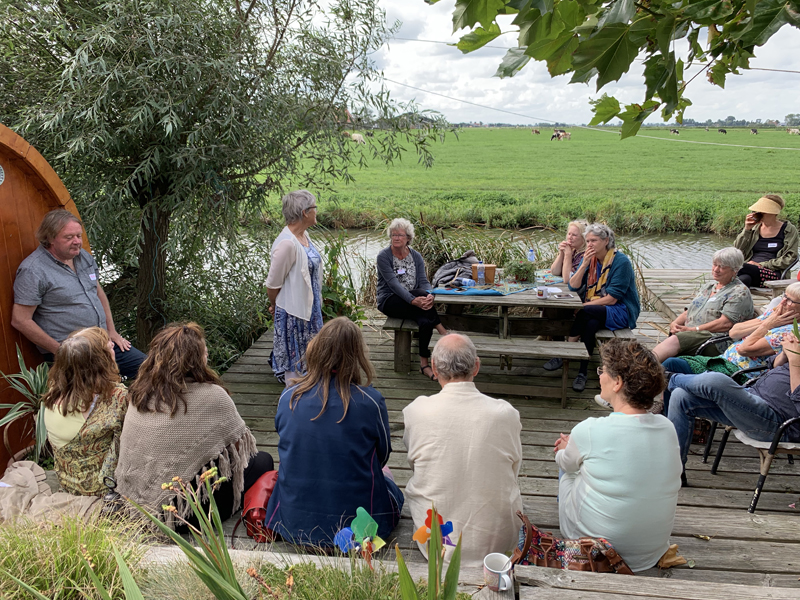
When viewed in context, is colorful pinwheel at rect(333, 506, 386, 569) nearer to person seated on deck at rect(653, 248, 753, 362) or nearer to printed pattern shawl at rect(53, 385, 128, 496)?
printed pattern shawl at rect(53, 385, 128, 496)

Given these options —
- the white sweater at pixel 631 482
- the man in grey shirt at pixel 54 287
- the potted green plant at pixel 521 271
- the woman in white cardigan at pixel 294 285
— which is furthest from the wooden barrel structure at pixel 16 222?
the potted green plant at pixel 521 271

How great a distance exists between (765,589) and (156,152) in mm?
4150

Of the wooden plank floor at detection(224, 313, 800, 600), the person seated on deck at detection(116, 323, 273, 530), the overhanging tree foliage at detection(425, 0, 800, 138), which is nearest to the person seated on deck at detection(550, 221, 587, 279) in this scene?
the wooden plank floor at detection(224, 313, 800, 600)

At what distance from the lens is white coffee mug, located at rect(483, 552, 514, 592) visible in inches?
72.0

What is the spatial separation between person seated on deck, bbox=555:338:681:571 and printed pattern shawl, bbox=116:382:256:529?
57.5 inches

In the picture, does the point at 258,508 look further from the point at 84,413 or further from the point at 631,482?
the point at 631,482

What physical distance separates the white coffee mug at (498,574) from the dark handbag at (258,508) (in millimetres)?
979

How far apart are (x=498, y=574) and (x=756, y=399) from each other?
6.28 feet

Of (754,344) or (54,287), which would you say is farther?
(754,344)

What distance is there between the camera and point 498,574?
6.01 feet

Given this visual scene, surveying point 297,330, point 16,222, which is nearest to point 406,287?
point 297,330

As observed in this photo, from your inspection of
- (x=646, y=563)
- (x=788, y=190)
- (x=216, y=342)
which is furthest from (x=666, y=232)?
(x=646, y=563)

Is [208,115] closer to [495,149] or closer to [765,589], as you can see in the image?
[765,589]

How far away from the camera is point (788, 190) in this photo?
79.7 feet
